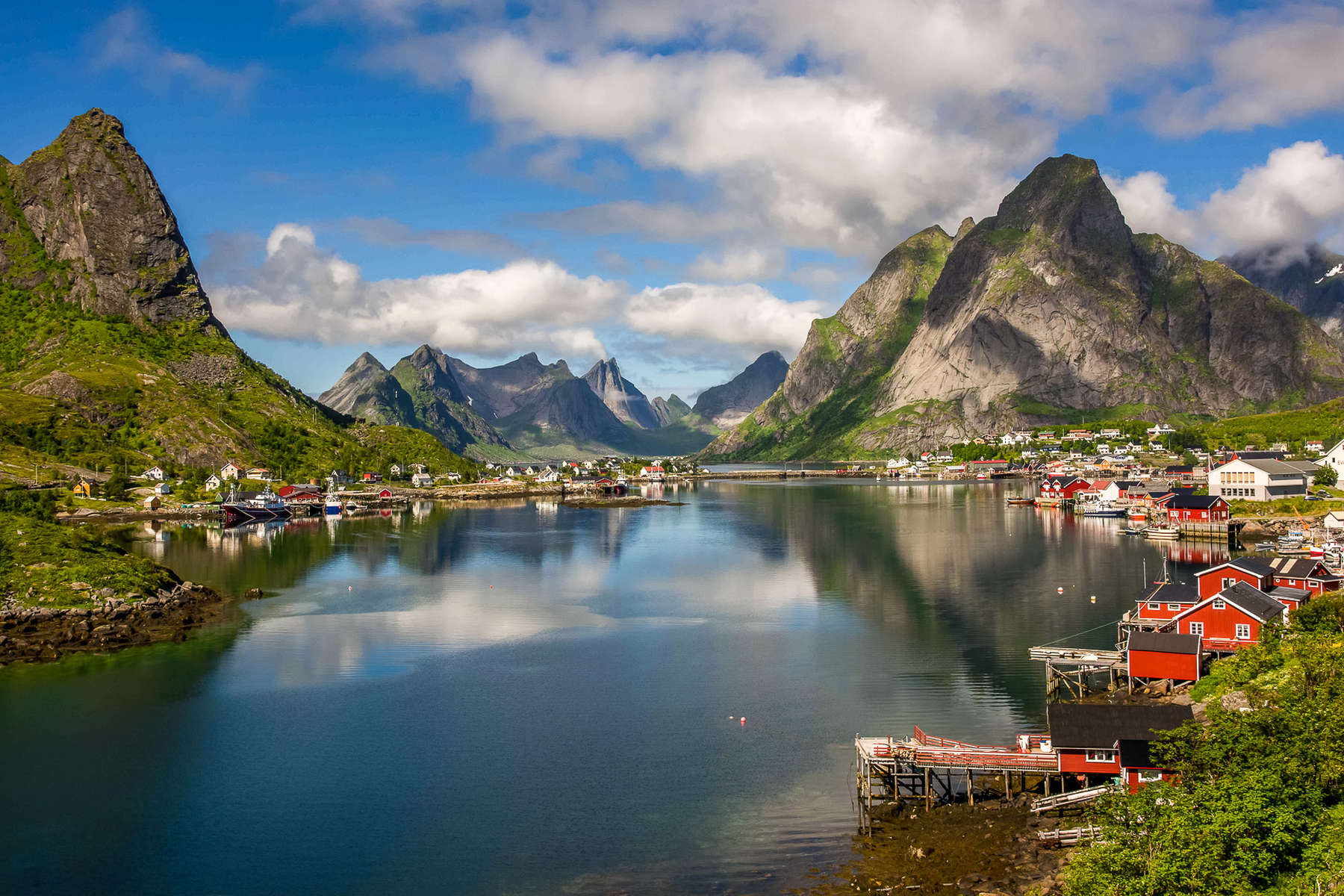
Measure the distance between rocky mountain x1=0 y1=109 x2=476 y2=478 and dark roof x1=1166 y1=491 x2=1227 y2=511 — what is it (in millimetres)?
137581

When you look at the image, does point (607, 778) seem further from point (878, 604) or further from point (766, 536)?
point (766, 536)

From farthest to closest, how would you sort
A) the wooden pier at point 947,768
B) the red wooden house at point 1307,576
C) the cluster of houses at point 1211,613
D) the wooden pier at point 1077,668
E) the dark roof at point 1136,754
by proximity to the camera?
the red wooden house at point 1307,576
the wooden pier at point 1077,668
the cluster of houses at point 1211,613
the wooden pier at point 947,768
the dark roof at point 1136,754

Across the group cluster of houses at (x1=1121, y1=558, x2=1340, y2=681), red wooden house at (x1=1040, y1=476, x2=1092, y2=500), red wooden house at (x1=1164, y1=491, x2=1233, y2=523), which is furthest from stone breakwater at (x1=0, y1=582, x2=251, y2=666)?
red wooden house at (x1=1040, y1=476, x2=1092, y2=500)

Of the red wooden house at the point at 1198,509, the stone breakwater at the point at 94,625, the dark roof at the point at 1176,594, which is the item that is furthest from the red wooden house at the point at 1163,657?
the red wooden house at the point at 1198,509

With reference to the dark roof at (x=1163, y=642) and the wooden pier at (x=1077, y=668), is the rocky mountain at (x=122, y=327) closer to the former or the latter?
the wooden pier at (x=1077, y=668)

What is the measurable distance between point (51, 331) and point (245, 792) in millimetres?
169610

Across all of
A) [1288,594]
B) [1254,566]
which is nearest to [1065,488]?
[1254,566]

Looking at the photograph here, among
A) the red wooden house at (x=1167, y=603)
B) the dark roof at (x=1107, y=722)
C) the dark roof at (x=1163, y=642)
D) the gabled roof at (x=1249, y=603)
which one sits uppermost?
the gabled roof at (x=1249, y=603)

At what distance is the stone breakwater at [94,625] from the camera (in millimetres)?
51406

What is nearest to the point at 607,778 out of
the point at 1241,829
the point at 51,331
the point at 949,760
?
the point at 949,760

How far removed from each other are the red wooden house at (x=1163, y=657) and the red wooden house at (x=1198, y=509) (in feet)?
206

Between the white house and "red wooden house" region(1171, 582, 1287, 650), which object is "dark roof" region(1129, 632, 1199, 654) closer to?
"red wooden house" region(1171, 582, 1287, 650)

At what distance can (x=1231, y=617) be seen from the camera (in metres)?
42.7

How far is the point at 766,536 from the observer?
110 meters
